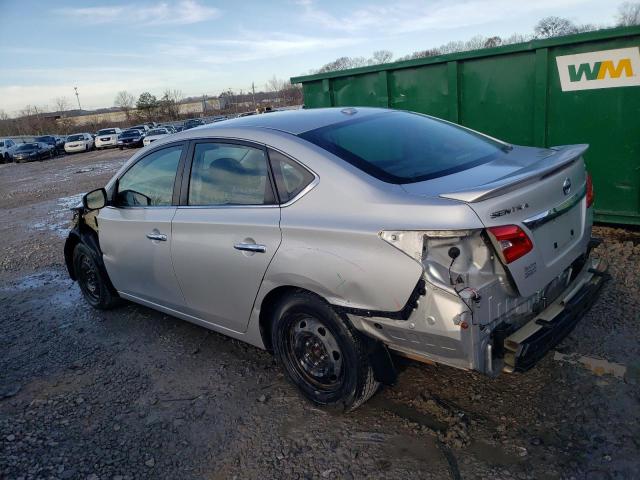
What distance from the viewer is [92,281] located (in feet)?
16.8

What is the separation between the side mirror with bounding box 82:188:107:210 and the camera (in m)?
4.40

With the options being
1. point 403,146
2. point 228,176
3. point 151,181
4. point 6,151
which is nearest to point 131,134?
point 6,151

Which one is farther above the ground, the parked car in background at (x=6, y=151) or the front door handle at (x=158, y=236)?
the front door handle at (x=158, y=236)

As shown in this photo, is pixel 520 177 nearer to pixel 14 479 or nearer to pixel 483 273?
pixel 483 273

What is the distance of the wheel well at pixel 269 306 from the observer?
3.00m

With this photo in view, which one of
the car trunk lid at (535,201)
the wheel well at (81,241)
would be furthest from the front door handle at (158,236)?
the car trunk lid at (535,201)

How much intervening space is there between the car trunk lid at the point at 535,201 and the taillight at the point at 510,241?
0.9 inches

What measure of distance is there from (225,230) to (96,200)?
5.90 ft

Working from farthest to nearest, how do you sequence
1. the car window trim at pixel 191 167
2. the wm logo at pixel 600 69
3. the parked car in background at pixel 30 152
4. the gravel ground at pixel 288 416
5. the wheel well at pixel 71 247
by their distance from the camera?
the parked car in background at pixel 30 152 < the wheel well at pixel 71 247 < the wm logo at pixel 600 69 < the car window trim at pixel 191 167 < the gravel ground at pixel 288 416

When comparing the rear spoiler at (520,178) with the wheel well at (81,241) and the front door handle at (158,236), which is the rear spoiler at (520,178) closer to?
the front door handle at (158,236)

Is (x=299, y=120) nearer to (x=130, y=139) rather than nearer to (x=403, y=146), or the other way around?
(x=403, y=146)

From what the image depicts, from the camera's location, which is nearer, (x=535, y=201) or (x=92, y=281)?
(x=535, y=201)

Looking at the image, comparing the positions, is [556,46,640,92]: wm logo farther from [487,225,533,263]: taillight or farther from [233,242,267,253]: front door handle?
[233,242,267,253]: front door handle

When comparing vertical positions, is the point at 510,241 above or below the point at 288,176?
below
